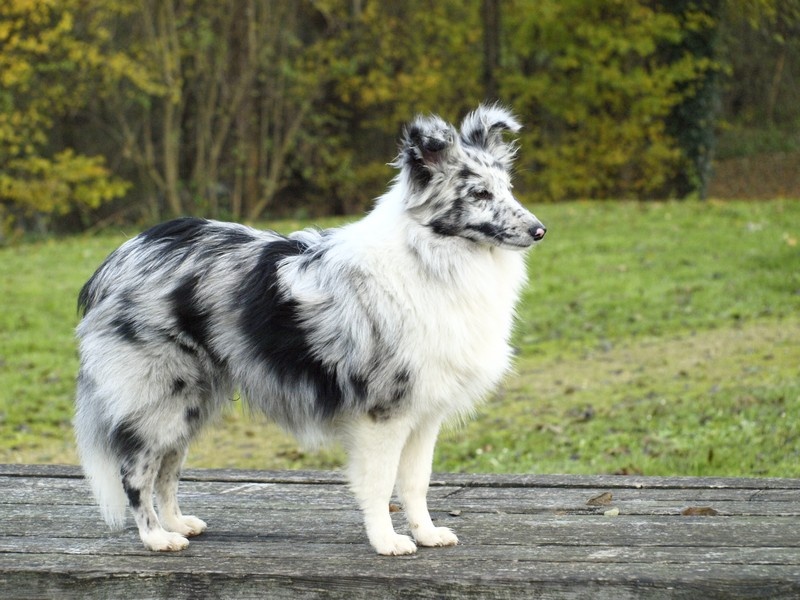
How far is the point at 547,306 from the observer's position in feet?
35.6

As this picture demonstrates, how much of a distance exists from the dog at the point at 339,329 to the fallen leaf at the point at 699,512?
3.37 feet

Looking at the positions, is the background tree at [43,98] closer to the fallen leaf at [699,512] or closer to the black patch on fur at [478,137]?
the black patch on fur at [478,137]

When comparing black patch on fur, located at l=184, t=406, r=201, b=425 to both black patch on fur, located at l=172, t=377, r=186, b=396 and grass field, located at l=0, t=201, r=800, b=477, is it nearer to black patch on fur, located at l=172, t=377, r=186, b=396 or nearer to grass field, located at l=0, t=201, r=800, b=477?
black patch on fur, located at l=172, t=377, r=186, b=396

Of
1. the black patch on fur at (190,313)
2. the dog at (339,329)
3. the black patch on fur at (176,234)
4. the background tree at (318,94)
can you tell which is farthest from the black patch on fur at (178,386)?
the background tree at (318,94)

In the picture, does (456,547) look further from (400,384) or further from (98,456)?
(98,456)

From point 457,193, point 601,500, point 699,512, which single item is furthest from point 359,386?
point 699,512

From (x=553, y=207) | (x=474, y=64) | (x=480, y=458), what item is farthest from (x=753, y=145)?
(x=480, y=458)

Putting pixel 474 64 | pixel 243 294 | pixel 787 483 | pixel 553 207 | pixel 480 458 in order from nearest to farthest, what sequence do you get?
pixel 243 294, pixel 787 483, pixel 480 458, pixel 553 207, pixel 474 64

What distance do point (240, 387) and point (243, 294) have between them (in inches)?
14.9

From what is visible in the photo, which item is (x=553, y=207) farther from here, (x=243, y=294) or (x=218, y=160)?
(x=243, y=294)

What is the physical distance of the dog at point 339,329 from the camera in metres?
3.62

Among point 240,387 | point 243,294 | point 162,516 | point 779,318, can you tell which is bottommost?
point 779,318

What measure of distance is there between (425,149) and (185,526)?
1.79 m

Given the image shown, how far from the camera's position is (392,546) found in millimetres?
3697
